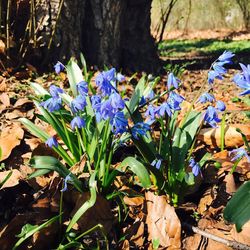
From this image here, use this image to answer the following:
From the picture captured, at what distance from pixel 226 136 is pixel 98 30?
1696 millimetres

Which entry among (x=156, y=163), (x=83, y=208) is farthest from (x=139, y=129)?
(x=83, y=208)

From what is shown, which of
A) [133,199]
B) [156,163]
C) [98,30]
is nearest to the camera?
[156,163]

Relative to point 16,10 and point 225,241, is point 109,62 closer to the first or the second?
point 16,10

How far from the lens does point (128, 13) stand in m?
4.42

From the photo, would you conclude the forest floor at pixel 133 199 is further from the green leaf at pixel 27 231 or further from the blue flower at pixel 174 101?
the blue flower at pixel 174 101

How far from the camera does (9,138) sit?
2803 millimetres

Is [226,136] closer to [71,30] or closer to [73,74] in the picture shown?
[73,74]

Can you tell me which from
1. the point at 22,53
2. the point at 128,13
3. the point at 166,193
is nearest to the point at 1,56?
the point at 22,53

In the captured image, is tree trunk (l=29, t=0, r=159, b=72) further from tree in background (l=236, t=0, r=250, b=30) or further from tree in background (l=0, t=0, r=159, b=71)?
A: tree in background (l=236, t=0, r=250, b=30)

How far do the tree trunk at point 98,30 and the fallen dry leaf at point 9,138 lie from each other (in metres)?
1.13

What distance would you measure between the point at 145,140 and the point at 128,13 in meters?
2.27

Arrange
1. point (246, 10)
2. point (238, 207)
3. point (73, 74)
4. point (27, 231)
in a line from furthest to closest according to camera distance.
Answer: point (246, 10)
point (73, 74)
point (27, 231)
point (238, 207)

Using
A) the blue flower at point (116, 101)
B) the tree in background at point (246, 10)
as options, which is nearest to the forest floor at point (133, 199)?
the blue flower at point (116, 101)

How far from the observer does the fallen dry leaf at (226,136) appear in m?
2.84
